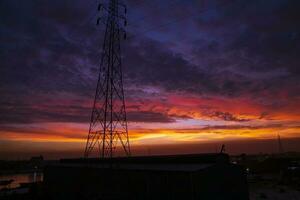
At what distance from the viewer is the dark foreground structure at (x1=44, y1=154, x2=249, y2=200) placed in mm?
→ 24591

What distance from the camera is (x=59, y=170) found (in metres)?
40.5

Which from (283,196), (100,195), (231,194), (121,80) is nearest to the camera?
(231,194)

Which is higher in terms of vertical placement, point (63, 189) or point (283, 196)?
point (63, 189)

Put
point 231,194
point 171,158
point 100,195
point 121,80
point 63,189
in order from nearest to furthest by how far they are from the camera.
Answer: point 231,194, point 100,195, point 171,158, point 121,80, point 63,189

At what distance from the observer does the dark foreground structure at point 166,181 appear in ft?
80.7

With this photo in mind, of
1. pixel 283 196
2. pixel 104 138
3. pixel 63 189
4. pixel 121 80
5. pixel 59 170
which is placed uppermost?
pixel 121 80

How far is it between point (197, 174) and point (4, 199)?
3135cm

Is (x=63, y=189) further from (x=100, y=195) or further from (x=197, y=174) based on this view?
(x=197, y=174)

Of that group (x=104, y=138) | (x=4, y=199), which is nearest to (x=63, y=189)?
(x=4, y=199)

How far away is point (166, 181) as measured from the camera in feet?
83.9

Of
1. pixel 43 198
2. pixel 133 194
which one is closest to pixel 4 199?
pixel 43 198

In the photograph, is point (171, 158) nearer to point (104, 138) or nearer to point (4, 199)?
point (104, 138)

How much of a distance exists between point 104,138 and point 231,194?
16.0m

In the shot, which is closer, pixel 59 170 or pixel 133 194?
pixel 133 194
